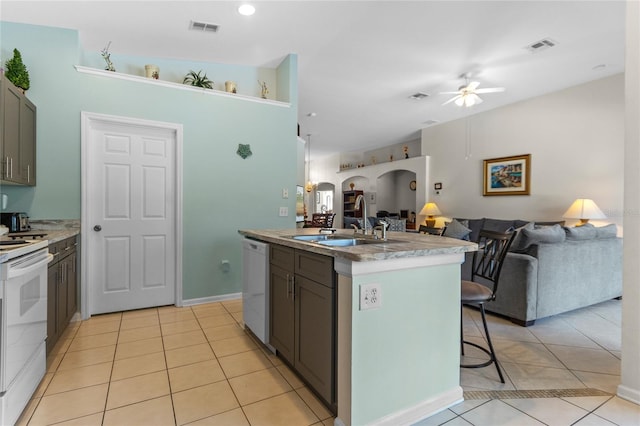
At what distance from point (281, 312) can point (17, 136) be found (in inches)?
103

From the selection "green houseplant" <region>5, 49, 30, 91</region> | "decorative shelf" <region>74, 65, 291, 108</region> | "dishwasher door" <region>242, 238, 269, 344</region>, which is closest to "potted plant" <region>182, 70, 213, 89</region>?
"decorative shelf" <region>74, 65, 291, 108</region>

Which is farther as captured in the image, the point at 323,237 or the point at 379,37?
the point at 379,37

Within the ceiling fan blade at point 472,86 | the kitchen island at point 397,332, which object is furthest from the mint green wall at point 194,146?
the ceiling fan blade at point 472,86

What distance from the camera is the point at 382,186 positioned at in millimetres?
9484

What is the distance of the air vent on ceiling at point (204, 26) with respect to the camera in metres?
3.14

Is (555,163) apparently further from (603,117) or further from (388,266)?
(388,266)

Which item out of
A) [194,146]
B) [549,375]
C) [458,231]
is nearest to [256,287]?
[194,146]

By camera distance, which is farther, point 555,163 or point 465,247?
point 555,163

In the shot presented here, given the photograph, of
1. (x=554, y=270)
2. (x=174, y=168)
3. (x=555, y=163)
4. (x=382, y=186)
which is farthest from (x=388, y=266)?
(x=382, y=186)

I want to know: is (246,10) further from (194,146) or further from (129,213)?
(129,213)

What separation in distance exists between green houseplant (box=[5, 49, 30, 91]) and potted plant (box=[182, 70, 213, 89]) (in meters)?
1.45

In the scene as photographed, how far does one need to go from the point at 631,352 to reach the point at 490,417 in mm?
988

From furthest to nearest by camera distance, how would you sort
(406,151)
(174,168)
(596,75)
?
(406,151), (596,75), (174,168)

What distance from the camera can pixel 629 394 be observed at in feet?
6.09
